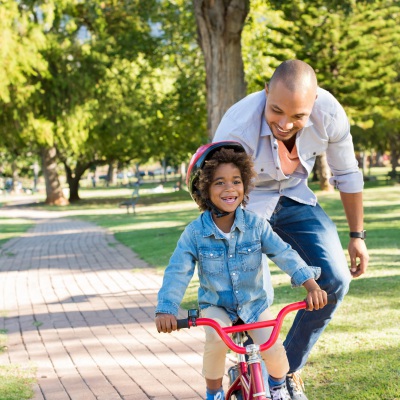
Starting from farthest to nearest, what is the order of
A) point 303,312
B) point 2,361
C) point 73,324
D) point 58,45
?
point 58,45
point 73,324
point 2,361
point 303,312

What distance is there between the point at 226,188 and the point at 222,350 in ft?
2.36

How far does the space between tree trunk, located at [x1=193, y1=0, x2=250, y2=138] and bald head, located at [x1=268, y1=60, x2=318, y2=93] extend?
10.6 meters

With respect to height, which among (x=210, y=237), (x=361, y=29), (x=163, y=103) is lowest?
(x=210, y=237)

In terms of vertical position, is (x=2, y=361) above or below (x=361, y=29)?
below

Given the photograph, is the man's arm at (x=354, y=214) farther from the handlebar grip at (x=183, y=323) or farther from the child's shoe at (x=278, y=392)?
the handlebar grip at (x=183, y=323)

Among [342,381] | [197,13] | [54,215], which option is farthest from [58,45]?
[342,381]

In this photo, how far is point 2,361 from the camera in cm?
644

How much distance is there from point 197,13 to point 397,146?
34.9 metres

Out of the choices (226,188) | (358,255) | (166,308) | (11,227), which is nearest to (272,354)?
(166,308)

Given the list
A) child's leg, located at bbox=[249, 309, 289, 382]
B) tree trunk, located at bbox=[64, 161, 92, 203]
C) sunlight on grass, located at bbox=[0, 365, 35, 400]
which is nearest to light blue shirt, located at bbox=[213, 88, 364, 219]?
child's leg, located at bbox=[249, 309, 289, 382]

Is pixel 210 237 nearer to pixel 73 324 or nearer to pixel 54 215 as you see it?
pixel 73 324

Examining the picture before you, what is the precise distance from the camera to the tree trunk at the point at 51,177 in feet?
128

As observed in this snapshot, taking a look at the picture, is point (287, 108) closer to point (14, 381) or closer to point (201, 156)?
point (201, 156)

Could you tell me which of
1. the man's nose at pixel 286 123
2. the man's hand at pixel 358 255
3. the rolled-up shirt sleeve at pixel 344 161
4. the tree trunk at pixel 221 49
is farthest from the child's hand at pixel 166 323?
the tree trunk at pixel 221 49
